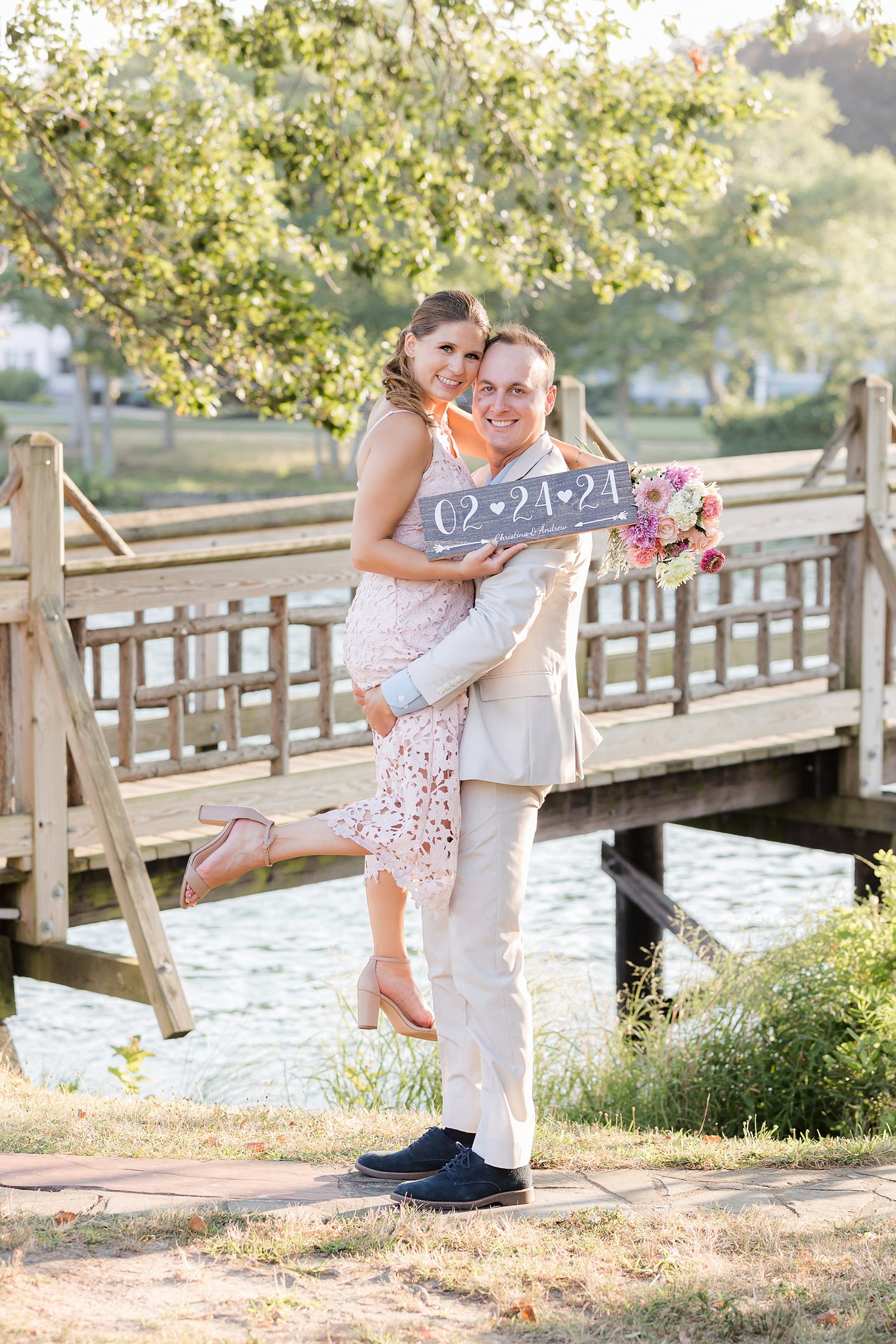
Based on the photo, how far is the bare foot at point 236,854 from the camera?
3.80 meters

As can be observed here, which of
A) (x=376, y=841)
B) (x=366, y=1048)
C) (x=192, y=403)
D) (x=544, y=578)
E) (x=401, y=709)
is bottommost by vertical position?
(x=366, y=1048)

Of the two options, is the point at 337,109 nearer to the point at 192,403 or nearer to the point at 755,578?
the point at 192,403

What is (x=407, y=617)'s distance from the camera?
3793mm

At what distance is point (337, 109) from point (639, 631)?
12.7 ft

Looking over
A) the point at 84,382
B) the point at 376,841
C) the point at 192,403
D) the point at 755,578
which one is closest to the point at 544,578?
the point at 376,841

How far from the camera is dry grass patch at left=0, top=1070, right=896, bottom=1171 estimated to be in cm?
439

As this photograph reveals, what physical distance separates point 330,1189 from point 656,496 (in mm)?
1851

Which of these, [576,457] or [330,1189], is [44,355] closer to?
[576,457]

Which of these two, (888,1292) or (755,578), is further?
(755,578)

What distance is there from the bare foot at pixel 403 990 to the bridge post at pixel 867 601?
524 centimetres

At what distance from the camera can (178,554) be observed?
6430 millimetres

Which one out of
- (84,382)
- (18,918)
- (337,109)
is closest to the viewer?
(18,918)

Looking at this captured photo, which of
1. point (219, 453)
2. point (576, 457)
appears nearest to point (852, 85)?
point (219, 453)

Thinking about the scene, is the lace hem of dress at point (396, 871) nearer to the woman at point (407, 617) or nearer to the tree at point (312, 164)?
the woman at point (407, 617)
